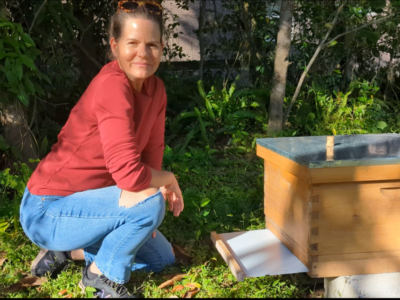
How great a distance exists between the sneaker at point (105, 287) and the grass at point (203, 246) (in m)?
0.06

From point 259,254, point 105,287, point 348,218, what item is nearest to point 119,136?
point 105,287

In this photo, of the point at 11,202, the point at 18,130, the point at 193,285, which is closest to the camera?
the point at 193,285

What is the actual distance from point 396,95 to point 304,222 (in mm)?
4754

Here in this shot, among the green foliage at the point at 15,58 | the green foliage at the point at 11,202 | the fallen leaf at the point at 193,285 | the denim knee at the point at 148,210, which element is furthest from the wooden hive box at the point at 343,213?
the green foliage at the point at 15,58

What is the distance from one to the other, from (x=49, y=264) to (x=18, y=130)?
186 centimetres

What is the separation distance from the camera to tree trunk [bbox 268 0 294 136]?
486 centimetres

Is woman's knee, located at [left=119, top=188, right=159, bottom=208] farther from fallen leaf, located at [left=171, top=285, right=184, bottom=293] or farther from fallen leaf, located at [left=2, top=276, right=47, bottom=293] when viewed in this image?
fallen leaf, located at [left=2, top=276, right=47, bottom=293]

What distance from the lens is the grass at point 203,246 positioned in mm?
2504

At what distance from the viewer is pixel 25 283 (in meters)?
2.57

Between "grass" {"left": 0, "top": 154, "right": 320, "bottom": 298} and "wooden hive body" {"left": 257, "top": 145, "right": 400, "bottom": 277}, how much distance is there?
399 millimetres

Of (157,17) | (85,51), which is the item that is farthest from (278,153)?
(85,51)

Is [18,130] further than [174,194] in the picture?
Yes

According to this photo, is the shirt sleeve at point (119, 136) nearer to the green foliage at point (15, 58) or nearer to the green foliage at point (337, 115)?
the green foliage at point (15, 58)

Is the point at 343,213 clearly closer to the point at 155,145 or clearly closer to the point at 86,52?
the point at 155,145
